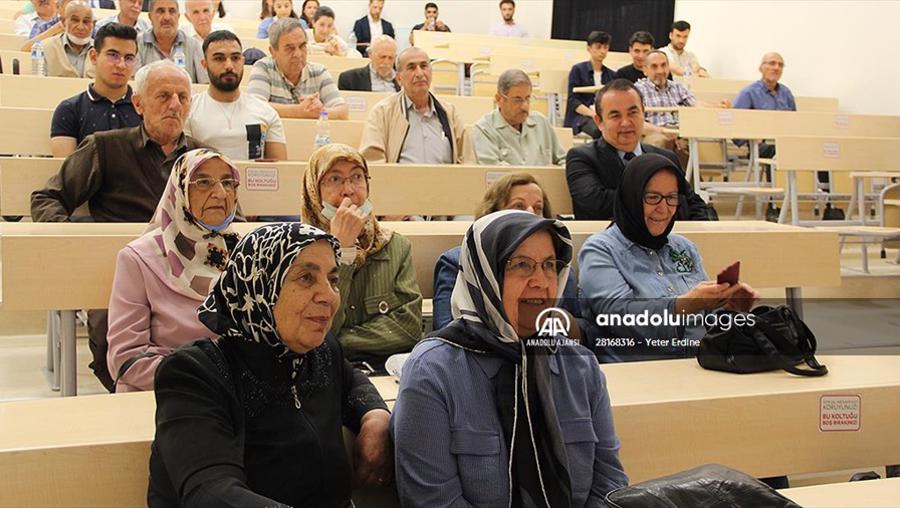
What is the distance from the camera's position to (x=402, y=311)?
257 centimetres

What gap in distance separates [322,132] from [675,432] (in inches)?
111

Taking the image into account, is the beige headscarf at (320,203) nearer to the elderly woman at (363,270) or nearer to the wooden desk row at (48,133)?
the elderly woman at (363,270)

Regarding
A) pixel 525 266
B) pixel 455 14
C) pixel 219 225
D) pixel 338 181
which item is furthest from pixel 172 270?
pixel 455 14

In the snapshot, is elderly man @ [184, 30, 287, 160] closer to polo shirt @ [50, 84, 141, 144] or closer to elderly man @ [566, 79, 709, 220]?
polo shirt @ [50, 84, 141, 144]

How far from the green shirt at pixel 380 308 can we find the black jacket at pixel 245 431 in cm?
88

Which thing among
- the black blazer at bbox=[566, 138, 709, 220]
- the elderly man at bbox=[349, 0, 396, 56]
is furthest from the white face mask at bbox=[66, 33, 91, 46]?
the elderly man at bbox=[349, 0, 396, 56]

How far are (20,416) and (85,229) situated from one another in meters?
1.03

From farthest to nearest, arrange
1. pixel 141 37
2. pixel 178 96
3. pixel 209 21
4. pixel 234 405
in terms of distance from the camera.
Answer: pixel 209 21 < pixel 141 37 < pixel 178 96 < pixel 234 405

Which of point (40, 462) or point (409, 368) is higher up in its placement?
point (409, 368)

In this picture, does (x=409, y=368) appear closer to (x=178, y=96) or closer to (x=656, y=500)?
(x=656, y=500)

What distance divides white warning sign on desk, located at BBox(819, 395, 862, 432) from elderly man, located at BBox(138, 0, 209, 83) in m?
3.88

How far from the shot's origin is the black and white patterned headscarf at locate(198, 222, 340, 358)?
1.50 meters

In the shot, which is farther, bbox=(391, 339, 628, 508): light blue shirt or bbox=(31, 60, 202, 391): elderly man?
bbox=(31, 60, 202, 391): elderly man

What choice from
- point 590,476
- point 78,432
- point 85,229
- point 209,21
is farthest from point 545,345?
point 209,21
